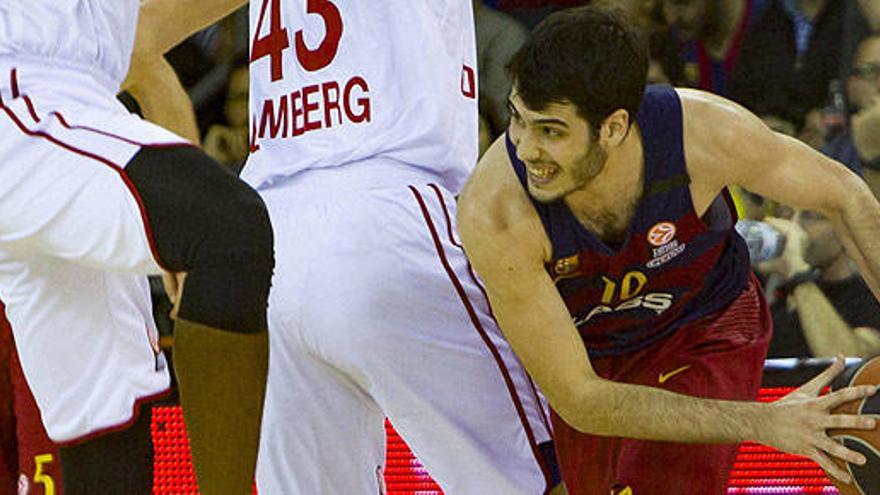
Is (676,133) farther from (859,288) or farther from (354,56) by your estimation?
(859,288)

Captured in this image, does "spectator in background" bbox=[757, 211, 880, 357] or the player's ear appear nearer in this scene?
the player's ear

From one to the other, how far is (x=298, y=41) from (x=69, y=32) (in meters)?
0.60

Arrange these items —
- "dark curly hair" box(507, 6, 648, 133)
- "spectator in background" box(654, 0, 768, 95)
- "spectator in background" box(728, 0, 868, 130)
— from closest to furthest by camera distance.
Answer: "dark curly hair" box(507, 6, 648, 133)
"spectator in background" box(728, 0, 868, 130)
"spectator in background" box(654, 0, 768, 95)

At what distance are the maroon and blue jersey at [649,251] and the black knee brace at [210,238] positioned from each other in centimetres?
77

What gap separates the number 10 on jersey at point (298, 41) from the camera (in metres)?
3.47

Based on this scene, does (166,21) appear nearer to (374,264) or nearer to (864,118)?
(374,264)

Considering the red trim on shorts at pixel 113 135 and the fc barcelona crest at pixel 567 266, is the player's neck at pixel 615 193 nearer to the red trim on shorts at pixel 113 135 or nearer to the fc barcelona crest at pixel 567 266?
the fc barcelona crest at pixel 567 266

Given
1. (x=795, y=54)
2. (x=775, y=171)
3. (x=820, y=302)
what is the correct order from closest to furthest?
1. (x=775, y=171)
2. (x=820, y=302)
3. (x=795, y=54)

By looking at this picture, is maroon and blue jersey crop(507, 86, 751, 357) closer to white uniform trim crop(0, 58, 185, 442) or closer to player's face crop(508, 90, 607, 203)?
player's face crop(508, 90, 607, 203)

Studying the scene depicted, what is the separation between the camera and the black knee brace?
108 inches

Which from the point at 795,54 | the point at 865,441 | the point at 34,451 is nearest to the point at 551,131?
the point at 865,441

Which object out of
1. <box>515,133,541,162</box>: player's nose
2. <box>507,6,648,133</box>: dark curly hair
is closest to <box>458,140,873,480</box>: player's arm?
<box>515,133,541,162</box>: player's nose

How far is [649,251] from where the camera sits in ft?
11.2

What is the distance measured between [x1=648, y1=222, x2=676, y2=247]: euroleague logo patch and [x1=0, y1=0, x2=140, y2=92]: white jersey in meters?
1.13
